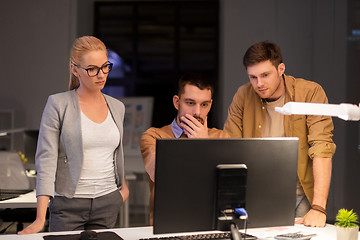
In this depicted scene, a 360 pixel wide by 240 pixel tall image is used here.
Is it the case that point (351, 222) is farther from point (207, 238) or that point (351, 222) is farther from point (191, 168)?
point (191, 168)

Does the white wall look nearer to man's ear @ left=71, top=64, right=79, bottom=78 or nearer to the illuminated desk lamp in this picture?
man's ear @ left=71, top=64, right=79, bottom=78

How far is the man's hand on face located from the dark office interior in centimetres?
394

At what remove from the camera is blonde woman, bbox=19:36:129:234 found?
2.13m

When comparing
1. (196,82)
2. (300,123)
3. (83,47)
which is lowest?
(300,123)

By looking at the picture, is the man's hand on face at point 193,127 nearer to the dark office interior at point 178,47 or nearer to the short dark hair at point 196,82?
the short dark hair at point 196,82

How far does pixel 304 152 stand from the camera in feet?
8.25

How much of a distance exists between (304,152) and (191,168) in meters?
1.08

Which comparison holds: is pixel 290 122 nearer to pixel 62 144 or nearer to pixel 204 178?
pixel 204 178

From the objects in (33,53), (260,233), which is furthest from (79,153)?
(33,53)

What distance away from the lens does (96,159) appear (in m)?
2.20

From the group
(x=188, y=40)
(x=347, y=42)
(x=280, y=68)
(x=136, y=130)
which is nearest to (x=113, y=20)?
(x=188, y=40)

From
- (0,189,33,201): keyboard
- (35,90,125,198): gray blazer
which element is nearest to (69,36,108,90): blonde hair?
(35,90,125,198): gray blazer

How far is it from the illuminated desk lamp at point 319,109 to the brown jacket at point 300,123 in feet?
2.34

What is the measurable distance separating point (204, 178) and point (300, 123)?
107 centimetres
